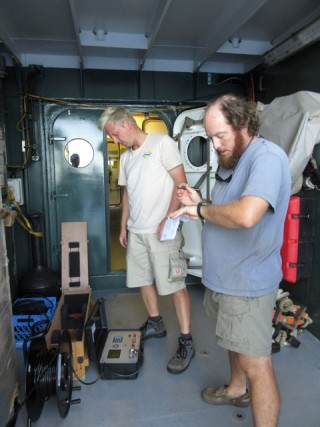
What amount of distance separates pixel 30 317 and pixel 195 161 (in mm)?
2318

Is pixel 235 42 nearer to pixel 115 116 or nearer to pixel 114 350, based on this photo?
pixel 115 116

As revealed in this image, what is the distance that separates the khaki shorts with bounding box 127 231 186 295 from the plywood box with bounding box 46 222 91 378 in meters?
0.54

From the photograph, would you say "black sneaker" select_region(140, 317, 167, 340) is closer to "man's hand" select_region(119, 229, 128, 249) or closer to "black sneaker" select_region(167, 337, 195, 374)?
"black sneaker" select_region(167, 337, 195, 374)

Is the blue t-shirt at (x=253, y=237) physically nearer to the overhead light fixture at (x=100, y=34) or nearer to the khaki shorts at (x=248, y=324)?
the khaki shorts at (x=248, y=324)

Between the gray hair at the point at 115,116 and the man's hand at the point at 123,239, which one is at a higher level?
the gray hair at the point at 115,116

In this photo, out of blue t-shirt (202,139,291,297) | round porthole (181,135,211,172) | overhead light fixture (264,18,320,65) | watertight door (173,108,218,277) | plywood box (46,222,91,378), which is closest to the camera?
blue t-shirt (202,139,291,297)

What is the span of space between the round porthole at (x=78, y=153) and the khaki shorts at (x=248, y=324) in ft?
8.90

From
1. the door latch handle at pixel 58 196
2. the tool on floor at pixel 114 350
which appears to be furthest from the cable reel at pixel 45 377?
the door latch handle at pixel 58 196

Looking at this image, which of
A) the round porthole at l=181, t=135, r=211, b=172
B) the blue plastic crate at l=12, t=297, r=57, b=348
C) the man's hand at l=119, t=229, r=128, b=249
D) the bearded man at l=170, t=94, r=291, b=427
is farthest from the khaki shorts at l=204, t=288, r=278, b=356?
the round porthole at l=181, t=135, r=211, b=172

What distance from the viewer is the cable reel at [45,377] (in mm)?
1681

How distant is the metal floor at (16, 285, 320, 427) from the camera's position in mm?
1823

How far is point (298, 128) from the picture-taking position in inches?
89.4

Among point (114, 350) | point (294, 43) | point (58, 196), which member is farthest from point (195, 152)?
point (114, 350)

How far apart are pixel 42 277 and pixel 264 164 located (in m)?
2.85
